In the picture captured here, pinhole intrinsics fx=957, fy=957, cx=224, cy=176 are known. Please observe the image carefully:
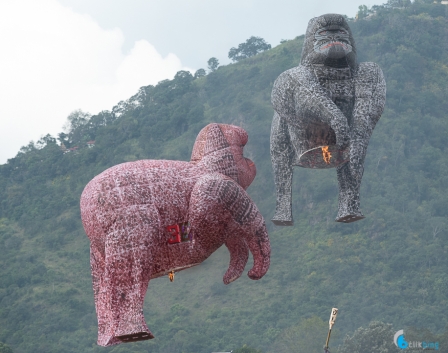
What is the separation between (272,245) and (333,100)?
1939 centimetres

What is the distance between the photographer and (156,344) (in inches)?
990

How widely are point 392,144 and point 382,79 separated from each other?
2427cm

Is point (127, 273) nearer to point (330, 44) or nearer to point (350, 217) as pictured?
point (350, 217)

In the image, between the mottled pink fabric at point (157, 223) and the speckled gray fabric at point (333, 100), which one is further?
the speckled gray fabric at point (333, 100)

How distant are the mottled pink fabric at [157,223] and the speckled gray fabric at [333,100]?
3.11ft

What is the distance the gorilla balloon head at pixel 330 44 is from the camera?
849 cm

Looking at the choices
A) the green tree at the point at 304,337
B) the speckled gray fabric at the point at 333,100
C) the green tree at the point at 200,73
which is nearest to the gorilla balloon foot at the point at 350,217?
the speckled gray fabric at the point at 333,100

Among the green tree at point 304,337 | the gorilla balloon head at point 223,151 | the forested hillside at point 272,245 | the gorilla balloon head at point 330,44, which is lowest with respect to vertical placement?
the green tree at point 304,337

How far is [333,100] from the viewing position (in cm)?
855

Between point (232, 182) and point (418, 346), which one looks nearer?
point (232, 182)

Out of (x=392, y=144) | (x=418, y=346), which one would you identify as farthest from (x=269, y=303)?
(x=392, y=144)

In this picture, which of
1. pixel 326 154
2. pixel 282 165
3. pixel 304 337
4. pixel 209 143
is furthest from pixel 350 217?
pixel 304 337

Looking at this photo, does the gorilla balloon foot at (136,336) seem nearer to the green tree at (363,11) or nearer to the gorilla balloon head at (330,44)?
the gorilla balloon head at (330,44)

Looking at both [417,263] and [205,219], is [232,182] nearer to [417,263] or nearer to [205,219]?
[205,219]
